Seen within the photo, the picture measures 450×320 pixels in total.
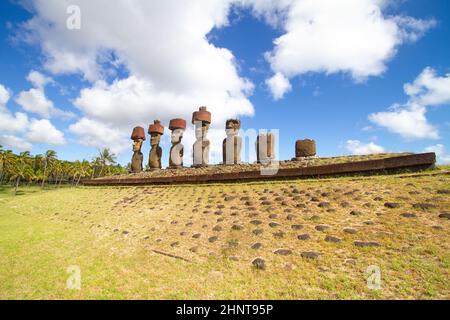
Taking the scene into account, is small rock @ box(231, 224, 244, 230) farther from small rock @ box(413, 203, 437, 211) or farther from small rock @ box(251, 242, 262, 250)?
small rock @ box(413, 203, 437, 211)

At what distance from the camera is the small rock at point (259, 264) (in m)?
5.16

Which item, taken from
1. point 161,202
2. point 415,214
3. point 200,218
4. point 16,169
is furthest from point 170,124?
point 16,169

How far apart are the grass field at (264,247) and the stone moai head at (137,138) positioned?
15628mm

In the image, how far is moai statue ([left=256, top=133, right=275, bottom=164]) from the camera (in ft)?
51.9

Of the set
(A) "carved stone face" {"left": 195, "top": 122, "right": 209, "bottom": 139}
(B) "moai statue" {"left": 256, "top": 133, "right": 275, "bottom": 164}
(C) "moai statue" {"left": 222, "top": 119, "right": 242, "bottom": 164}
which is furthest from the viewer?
(A) "carved stone face" {"left": 195, "top": 122, "right": 209, "bottom": 139}

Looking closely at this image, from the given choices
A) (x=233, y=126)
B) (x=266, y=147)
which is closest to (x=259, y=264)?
(x=266, y=147)

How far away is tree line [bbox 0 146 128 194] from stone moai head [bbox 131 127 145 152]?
88.2 ft

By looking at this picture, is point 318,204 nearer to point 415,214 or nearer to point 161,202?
point 415,214

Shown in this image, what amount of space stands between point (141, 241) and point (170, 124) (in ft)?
51.3

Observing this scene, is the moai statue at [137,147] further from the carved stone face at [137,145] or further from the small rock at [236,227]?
the small rock at [236,227]

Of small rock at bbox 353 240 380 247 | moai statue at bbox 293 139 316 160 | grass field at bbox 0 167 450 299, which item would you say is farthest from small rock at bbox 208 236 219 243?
moai statue at bbox 293 139 316 160

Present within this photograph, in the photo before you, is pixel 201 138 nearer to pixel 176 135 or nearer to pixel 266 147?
pixel 176 135
